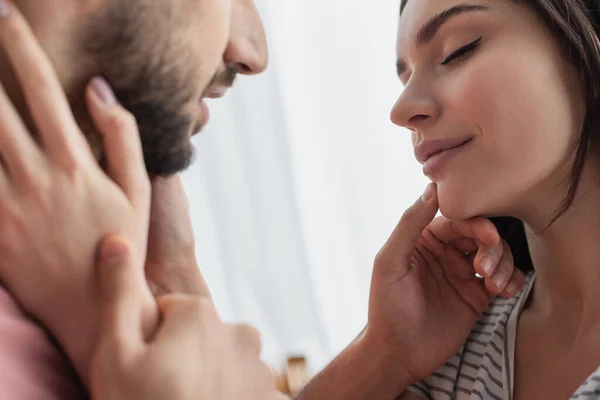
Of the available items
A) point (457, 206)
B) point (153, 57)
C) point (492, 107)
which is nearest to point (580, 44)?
point (492, 107)

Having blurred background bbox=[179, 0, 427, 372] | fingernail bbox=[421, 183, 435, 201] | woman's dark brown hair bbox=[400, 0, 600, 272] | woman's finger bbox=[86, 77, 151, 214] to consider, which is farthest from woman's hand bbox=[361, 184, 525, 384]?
blurred background bbox=[179, 0, 427, 372]

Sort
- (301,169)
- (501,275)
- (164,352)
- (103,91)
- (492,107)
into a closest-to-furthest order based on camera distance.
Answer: (164,352) → (103,91) → (492,107) → (501,275) → (301,169)

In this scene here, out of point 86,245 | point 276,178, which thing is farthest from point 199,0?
point 276,178

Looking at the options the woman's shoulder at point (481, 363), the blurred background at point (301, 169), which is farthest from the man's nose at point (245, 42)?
the blurred background at point (301, 169)

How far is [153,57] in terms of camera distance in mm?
699

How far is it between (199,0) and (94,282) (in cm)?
37

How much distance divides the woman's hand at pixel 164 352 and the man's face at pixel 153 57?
0.65 ft

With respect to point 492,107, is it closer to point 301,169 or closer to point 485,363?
point 485,363

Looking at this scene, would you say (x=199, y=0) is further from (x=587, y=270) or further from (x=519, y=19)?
(x=587, y=270)

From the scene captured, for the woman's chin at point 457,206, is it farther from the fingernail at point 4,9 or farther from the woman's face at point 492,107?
the fingernail at point 4,9

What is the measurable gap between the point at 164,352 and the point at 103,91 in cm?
29

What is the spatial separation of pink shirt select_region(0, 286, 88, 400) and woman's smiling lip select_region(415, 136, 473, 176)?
0.56 meters

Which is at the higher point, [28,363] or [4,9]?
[4,9]

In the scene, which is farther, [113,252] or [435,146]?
[435,146]
